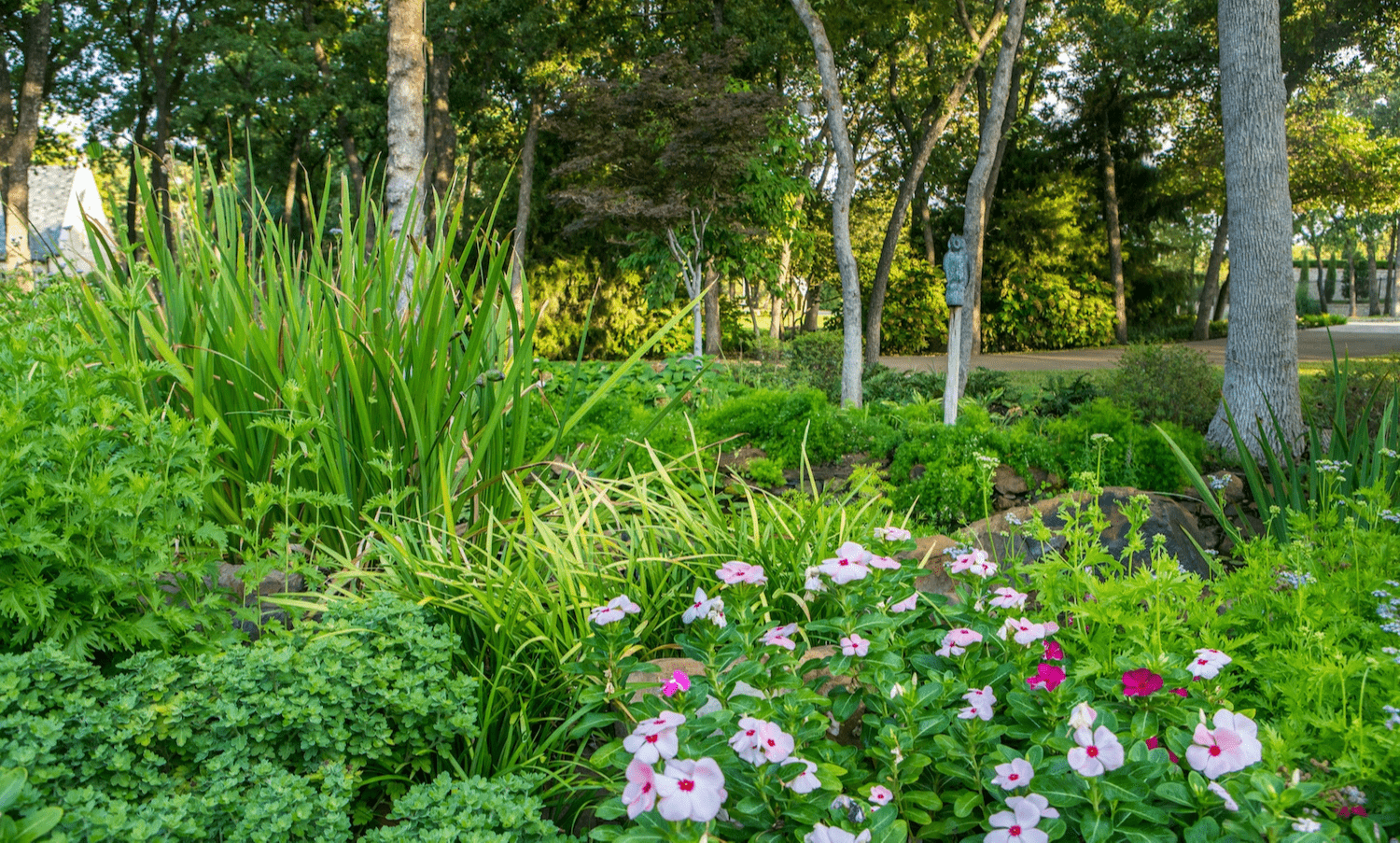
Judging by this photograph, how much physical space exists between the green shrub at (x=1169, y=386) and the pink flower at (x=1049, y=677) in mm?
4579

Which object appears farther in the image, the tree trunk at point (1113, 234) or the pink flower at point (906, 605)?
the tree trunk at point (1113, 234)

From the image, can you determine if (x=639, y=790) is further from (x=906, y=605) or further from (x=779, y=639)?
(x=906, y=605)

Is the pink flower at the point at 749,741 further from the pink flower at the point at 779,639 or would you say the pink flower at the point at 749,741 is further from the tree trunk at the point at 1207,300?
the tree trunk at the point at 1207,300

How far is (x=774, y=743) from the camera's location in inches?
46.9

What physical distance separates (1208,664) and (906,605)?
522mm

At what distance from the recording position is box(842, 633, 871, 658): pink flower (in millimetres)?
1455

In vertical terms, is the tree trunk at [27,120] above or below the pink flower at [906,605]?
above

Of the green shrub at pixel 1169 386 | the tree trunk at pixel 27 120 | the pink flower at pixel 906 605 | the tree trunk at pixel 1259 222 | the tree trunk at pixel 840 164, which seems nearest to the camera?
the pink flower at pixel 906 605


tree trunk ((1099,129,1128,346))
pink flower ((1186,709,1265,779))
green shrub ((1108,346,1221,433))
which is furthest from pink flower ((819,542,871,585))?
tree trunk ((1099,129,1128,346))

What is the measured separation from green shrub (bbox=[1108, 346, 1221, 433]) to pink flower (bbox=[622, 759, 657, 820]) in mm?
5124

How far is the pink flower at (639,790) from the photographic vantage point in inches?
43.8

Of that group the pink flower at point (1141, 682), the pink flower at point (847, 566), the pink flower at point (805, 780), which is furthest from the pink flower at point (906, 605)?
the pink flower at point (805, 780)

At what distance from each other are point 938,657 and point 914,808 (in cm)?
34

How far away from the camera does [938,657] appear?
1.61 metres
